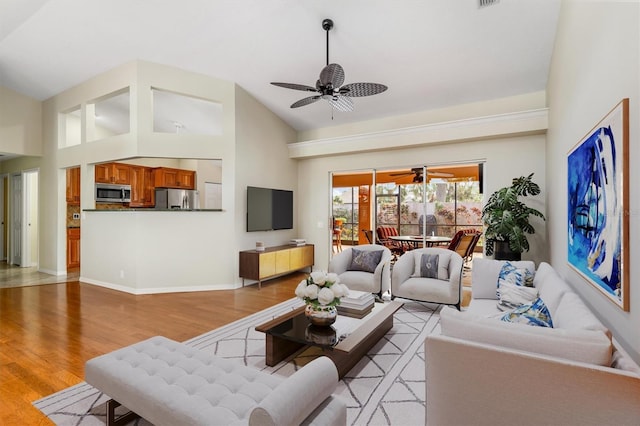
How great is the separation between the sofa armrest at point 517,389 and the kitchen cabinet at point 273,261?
13.6 feet

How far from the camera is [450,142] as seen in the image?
5633 millimetres

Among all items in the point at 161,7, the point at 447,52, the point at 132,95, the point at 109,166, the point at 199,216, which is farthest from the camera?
the point at 109,166

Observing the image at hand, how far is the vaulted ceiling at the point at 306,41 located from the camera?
3902mm

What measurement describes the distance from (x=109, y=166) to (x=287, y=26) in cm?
551

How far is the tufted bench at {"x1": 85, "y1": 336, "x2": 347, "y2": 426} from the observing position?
1417mm

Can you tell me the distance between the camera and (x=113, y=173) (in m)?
7.58

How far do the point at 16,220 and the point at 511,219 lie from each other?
34.4 feet

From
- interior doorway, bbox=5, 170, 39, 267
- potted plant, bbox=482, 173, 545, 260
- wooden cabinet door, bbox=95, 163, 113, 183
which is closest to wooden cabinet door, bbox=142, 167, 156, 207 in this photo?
wooden cabinet door, bbox=95, 163, 113, 183

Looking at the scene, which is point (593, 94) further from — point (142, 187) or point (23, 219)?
point (23, 219)

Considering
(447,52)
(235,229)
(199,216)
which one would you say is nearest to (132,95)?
(199,216)


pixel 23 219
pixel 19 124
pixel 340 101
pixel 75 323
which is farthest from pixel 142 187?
pixel 340 101

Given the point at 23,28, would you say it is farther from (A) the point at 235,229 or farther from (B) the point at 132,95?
(A) the point at 235,229

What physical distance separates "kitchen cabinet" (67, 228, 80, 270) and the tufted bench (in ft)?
22.1

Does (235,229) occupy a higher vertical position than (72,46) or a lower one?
lower
